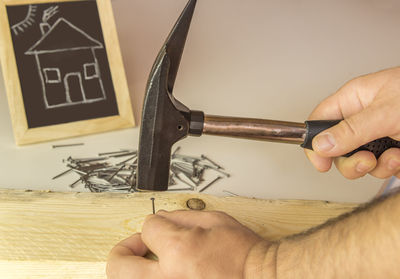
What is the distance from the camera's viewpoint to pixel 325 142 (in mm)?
1133

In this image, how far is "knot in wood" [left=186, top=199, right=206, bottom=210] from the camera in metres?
1.16

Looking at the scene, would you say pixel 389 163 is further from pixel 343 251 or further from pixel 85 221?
pixel 85 221

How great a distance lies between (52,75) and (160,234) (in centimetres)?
85

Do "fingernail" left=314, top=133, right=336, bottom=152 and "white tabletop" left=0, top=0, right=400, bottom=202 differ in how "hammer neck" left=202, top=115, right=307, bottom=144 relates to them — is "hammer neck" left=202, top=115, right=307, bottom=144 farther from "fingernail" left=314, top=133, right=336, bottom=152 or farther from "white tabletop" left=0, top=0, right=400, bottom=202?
"white tabletop" left=0, top=0, right=400, bottom=202

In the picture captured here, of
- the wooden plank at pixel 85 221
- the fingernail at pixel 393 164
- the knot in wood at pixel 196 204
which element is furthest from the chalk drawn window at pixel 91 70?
the fingernail at pixel 393 164

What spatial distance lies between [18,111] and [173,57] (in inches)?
26.9

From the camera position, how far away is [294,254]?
85 centimetres

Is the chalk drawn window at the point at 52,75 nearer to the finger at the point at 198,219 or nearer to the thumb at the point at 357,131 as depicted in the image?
the finger at the point at 198,219

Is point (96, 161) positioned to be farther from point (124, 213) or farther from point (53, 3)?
point (53, 3)

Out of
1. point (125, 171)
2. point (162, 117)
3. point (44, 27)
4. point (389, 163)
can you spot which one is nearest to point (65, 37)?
point (44, 27)

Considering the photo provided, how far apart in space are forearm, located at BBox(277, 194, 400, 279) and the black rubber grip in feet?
1.19

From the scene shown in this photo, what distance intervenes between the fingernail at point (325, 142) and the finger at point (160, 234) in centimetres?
43

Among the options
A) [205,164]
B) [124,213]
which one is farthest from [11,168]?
[205,164]

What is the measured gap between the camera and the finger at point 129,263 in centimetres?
92
